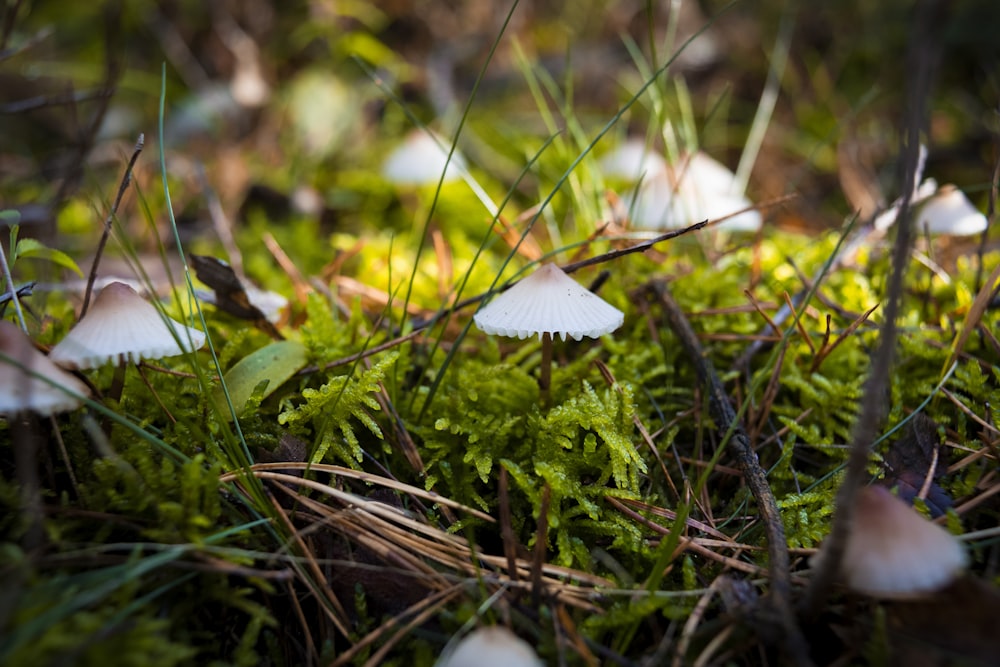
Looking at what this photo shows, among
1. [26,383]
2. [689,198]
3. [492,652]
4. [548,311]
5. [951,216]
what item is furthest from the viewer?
[689,198]

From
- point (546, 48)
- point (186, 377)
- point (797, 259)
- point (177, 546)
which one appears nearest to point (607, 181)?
point (797, 259)

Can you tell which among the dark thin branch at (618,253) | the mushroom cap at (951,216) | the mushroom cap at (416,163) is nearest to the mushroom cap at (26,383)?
the dark thin branch at (618,253)

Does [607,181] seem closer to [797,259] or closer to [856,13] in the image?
[797,259]

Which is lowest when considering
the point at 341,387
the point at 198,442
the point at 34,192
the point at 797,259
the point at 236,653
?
the point at 236,653

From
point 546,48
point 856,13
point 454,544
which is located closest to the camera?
point 454,544

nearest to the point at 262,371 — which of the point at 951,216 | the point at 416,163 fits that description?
the point at 416,163

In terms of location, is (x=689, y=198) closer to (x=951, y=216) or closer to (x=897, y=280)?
(x=951, y=216)

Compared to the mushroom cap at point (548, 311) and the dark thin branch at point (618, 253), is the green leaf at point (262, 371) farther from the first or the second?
the mushroom cap at point (548, 311)
